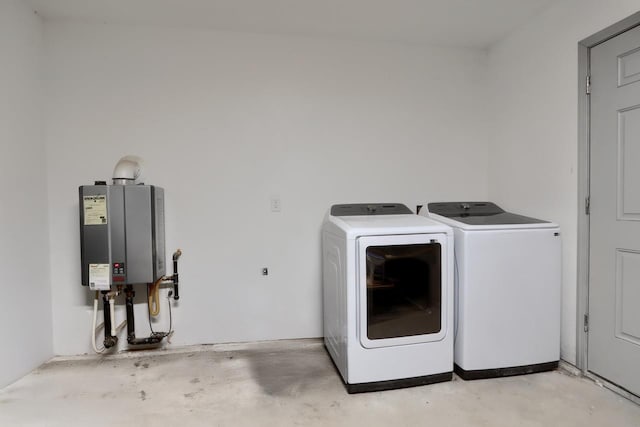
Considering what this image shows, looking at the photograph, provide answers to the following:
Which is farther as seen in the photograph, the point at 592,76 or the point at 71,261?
the point at 71,261

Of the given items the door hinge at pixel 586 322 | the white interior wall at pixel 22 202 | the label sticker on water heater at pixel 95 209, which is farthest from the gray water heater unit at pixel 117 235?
the door hinge at pixel 586 322

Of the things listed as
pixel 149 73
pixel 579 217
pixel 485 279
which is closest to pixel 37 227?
pixel 149 73

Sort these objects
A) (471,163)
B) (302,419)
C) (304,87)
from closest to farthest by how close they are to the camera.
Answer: (302,419)
(304,87)
(471,163)

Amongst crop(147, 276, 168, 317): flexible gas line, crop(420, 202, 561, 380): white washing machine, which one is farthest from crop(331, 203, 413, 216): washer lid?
crop(147, 276, 168, 317): flexible gas line

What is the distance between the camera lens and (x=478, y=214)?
8.54ft

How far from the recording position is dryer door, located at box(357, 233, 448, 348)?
6.64ft

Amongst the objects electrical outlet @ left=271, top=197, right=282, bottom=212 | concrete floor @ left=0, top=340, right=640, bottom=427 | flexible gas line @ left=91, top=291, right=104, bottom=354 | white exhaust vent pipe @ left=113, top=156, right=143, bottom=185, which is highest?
white exhaust vent pipe @ left=113, top=156, right=143, bottom=185

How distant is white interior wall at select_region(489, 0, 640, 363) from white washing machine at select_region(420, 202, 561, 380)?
0.46ft

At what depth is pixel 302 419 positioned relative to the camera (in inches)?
71.4

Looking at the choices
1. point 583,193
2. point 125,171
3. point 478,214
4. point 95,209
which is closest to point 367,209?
point 478,214

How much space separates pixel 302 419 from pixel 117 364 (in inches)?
58.3

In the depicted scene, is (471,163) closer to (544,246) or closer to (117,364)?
(544,246)

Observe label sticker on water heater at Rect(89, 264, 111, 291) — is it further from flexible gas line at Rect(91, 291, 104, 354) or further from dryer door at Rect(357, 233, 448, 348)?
dryer door at Rect(357, 233, 448, 348)

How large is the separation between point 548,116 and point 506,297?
1288mm
